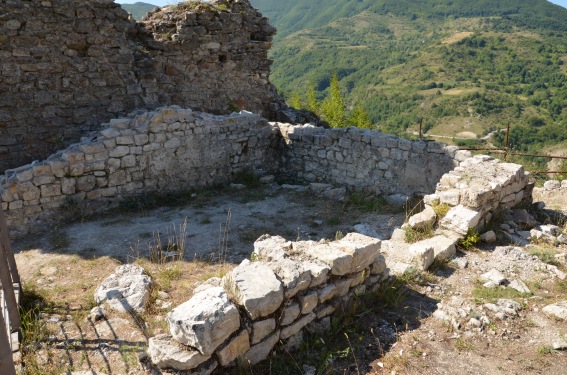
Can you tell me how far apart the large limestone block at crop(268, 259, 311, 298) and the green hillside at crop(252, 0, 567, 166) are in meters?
30.8

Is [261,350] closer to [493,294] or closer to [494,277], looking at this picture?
[493,294]

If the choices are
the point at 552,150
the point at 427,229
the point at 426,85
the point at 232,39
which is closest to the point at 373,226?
the point at 427,229

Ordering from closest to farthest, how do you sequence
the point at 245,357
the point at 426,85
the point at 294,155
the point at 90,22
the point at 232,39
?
the point at 245,357
the point at 90,22
the point at 294,155
the point at 232,39
the point at 426,85

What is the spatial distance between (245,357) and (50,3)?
819cm

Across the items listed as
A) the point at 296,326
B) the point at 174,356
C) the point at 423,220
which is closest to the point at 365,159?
the point at 423,220

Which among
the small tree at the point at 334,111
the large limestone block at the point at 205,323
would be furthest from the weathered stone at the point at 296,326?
the small tree at the point at 334,111

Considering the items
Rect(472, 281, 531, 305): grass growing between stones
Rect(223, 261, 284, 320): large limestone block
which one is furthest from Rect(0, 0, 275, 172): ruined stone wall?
Rect(472, 281, 531, 305): grass growing between stones

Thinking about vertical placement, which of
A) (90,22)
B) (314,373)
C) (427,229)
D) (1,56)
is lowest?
(314,373)

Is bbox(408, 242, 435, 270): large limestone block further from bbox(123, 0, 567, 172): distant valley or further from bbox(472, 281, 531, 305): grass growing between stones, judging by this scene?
bbox(123, 0, 567, 172): distant valley

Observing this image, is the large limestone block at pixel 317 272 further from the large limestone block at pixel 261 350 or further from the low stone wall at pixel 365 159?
the low stone wall at pixel 365 159

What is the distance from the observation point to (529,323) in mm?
4293

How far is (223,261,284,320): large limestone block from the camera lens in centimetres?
362

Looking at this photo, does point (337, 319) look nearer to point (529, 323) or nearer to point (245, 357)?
point (245, 357)

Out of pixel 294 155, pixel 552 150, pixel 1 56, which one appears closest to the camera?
pixel 1 56
